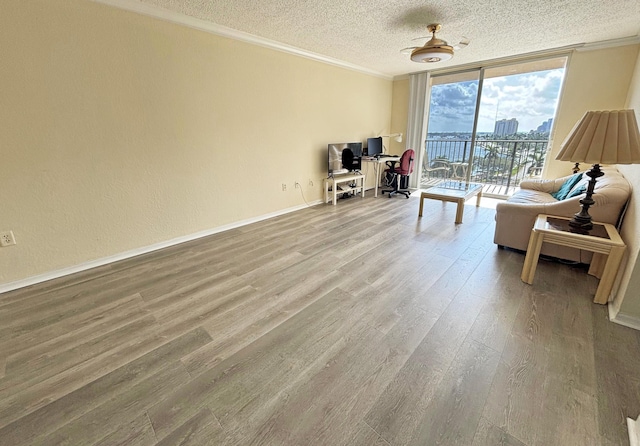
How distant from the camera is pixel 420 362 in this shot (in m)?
1.53

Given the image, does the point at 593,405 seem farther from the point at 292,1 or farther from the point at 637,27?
the point at 637,27

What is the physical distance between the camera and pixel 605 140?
75.0 inches

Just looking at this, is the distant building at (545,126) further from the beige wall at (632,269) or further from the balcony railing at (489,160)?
the beige wall at (632,269)

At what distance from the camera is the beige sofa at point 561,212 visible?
7.61 ft

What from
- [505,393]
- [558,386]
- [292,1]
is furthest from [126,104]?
[558,386]

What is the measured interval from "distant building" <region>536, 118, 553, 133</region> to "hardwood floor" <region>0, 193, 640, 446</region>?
314cm

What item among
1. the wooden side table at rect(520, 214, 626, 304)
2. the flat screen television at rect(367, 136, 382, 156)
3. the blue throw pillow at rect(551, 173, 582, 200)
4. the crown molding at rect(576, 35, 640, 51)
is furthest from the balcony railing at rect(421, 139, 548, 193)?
the wooden side table at rect(520, 214, 626, 304)

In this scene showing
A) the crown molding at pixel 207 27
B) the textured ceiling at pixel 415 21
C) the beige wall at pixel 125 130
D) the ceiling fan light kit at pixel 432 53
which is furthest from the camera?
the ceiling fan light kit at pixel 432 53

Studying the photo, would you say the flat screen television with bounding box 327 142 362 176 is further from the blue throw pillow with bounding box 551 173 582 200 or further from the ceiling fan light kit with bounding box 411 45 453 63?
the blue throw pillow with bounding box 551 173 582 200

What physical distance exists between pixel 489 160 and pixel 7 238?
730cm

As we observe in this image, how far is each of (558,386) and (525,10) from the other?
11.0 feet

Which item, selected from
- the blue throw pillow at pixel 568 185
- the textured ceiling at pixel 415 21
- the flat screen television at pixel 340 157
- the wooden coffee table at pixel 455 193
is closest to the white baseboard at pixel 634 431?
the blue throw pillow at pixel 568 185

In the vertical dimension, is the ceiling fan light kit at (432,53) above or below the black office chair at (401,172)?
above

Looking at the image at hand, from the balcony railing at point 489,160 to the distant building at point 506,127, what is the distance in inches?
6.8
